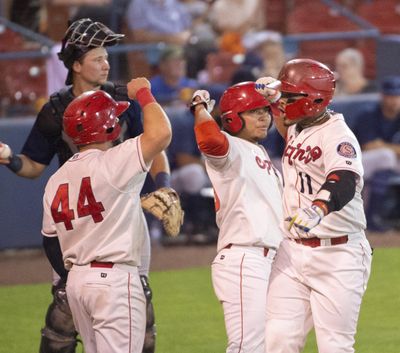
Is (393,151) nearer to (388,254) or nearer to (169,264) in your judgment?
(388,254)

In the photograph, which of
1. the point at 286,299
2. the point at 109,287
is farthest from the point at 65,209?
the point at 286,299

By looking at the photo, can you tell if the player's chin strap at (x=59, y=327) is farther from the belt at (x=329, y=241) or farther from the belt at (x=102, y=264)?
the belt at (x=329, y=241)

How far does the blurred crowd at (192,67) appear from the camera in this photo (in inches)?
434

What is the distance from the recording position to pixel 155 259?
10430 millimetres

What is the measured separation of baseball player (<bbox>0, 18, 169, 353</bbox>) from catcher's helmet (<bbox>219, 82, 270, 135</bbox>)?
17.2 inches

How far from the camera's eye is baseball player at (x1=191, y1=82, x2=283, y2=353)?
5285 millimetres

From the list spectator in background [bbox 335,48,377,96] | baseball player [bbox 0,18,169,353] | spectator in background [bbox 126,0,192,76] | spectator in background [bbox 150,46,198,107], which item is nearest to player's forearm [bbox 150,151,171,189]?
baseball player [bbox 0,18,169,353]

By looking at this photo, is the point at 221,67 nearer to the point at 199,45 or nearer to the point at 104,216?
the point at 199,45

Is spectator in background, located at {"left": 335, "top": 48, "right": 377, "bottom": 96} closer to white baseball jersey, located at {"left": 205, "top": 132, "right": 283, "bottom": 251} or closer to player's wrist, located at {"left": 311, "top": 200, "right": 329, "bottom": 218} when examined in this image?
white baseball jersey, located at {"left": 205, "top": 132, "right": 283, "bottom": 251}

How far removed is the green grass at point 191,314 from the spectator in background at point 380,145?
1304mm

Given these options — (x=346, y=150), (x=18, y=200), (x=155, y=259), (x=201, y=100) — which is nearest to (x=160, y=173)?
(x=201, y=100)

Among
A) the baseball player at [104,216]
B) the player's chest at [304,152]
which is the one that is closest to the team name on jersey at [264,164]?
the player's chest at [304,152]

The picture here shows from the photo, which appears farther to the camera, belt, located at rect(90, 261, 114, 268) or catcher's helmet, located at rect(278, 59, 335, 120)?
catcher's helmet, located at rect(278, 59, 335, 120)

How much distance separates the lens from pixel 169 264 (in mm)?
10250
